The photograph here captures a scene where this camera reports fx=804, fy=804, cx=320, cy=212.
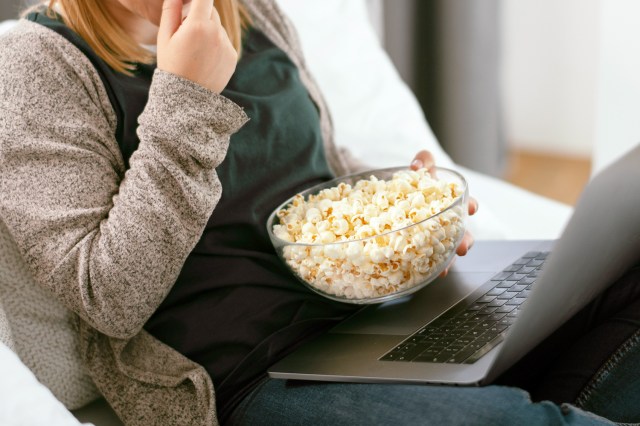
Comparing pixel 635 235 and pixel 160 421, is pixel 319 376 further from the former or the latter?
pixel 635 235

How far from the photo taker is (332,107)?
156 centimetres

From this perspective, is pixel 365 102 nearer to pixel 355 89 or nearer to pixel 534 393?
pixel 355 89

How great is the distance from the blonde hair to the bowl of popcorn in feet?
0.87

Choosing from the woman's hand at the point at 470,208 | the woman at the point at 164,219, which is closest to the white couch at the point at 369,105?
the woman's hand at the point at 470,208

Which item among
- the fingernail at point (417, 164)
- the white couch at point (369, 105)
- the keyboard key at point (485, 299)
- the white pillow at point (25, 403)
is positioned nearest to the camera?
the white pillow at point (25, 403)

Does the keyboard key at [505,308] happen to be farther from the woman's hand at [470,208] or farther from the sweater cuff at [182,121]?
the sweater cuff at [182,121]

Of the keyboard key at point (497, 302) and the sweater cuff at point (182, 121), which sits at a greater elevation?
the sweater cuff at point (182, 121)

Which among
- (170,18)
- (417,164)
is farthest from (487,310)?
(170,18)

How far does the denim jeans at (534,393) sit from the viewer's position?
0.78 metres

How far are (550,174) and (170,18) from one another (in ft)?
7.42

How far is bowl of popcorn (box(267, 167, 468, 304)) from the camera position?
85cm

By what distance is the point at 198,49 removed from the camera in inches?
→ 35.3

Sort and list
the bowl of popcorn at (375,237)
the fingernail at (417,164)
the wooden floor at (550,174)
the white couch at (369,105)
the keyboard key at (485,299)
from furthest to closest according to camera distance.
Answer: the wooden floor at (550,174) → the white couch at (369,105) → the fingernail at (417,164) → the keyboard key at (485,299) → the bowl of popcorn at (375,237)

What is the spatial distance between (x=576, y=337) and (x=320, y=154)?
1.41 feet
